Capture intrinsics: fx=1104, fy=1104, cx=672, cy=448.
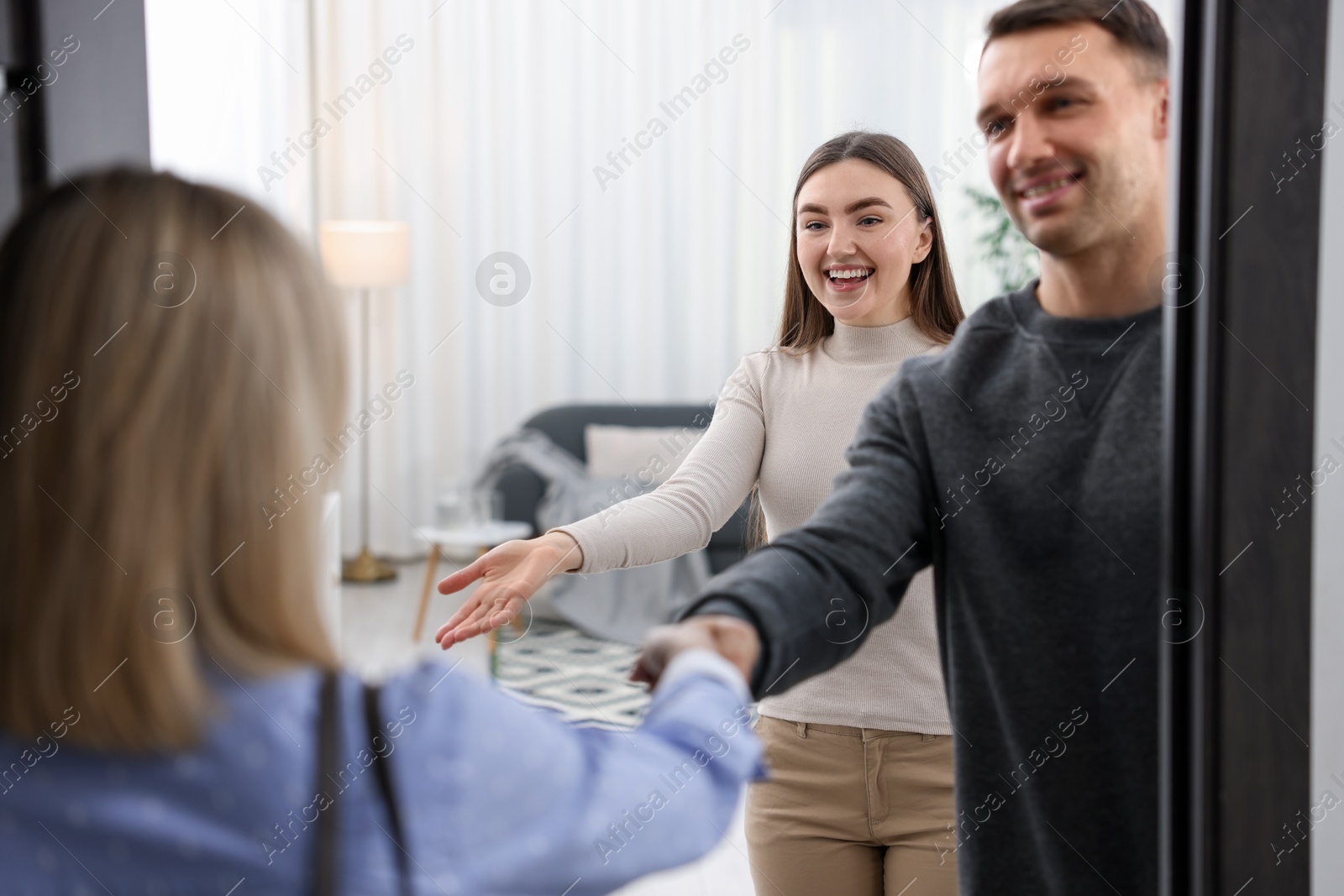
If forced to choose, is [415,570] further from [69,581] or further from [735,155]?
[69,581]

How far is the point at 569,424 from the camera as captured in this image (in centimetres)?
325

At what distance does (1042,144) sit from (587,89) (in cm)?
330

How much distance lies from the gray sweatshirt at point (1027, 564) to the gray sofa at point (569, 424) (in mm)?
2410

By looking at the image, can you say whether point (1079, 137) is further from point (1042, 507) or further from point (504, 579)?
point (504, 579)

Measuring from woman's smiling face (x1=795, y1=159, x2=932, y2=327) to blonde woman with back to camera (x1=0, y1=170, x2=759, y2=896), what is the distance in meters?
0.53

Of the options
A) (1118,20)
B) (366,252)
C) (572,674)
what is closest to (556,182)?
(366,252)

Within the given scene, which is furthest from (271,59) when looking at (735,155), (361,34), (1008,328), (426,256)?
A: (1008,328)

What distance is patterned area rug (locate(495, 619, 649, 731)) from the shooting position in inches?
85.6

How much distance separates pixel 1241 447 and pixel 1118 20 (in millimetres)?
230

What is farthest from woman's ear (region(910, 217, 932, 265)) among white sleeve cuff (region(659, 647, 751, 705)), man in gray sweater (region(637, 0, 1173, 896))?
white sleeve cuff (region(659, 647, 751, 705))

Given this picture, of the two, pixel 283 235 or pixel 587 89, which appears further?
pixel 587 89

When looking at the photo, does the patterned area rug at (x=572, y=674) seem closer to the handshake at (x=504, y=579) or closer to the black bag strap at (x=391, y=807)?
the handshake at (x=504, y=579)

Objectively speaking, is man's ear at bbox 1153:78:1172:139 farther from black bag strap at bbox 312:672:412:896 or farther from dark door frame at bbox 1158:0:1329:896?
black bag strap at bbox 312:672:412:896

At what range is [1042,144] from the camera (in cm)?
57
